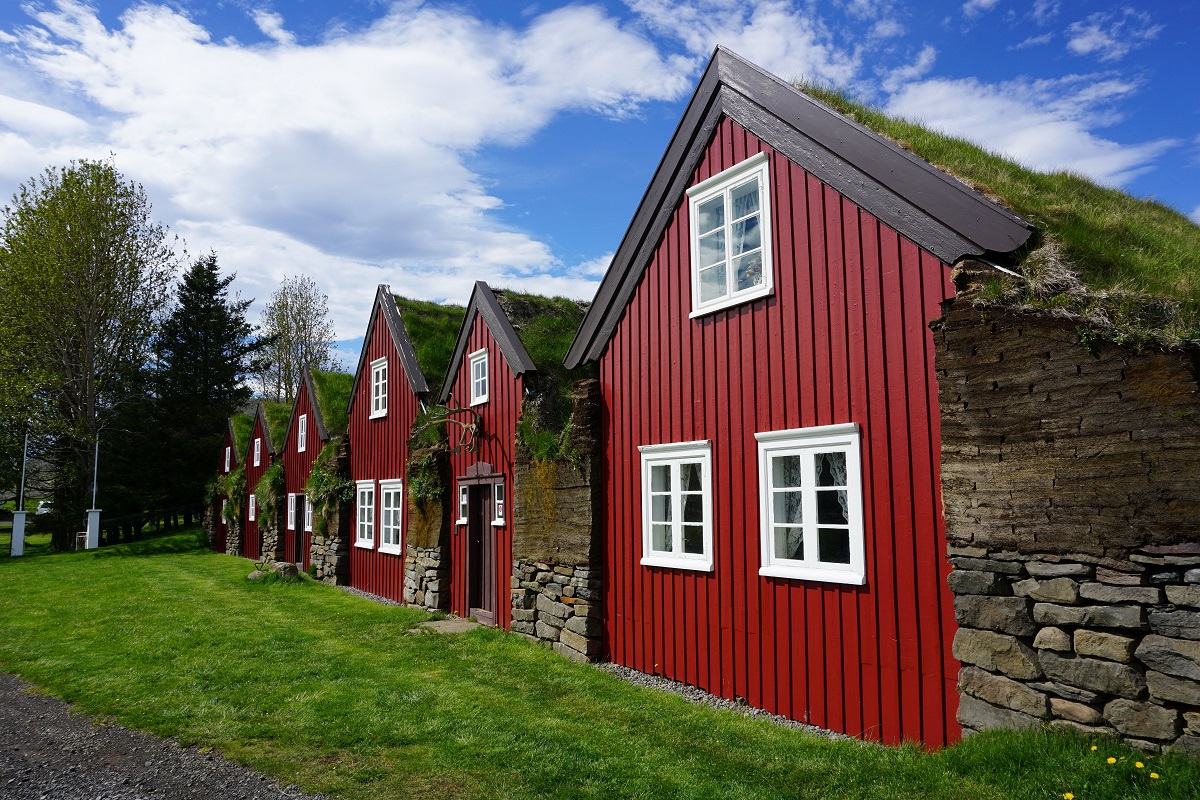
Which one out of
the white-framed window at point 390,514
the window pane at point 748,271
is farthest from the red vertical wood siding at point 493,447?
the window pane at point 748,271

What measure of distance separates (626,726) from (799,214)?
5133mm

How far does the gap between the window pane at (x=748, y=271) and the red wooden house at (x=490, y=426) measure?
4.62m

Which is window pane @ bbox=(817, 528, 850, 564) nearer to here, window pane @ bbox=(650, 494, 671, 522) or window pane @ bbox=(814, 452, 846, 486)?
window pane @ bbox=(814, 452, 846, 486)

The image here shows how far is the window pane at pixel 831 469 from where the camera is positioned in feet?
22.1

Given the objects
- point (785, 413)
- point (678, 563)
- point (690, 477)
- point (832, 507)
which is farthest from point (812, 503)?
point (678, 563)

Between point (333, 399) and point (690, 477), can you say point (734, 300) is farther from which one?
point (333, 399)

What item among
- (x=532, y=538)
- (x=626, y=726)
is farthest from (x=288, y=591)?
(x=626, y=726)

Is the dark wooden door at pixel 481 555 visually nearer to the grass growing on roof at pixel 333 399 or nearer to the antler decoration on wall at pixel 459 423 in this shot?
the antler decoration on wall at pixel 459 423

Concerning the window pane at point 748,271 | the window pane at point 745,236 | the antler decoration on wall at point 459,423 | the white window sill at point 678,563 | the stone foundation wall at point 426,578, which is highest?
the window pane at point 745,236

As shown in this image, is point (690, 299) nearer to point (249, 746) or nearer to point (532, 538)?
point (532, 538)

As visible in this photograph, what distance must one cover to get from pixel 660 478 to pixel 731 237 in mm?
2938

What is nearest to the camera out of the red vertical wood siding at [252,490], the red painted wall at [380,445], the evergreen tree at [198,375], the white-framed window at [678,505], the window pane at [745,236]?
the window pane at [745,236]

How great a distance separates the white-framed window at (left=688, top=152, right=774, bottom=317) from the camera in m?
7.70

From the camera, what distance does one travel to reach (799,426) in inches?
279
